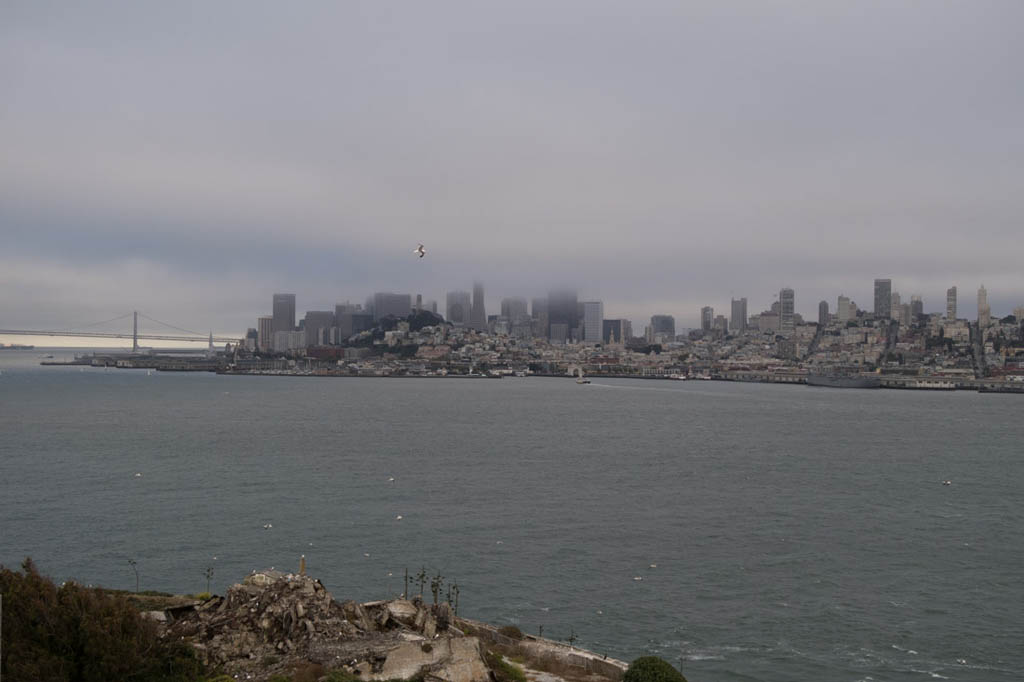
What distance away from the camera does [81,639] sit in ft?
28.6

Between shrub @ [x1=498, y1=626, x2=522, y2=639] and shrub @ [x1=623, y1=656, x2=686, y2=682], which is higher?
shrub @ [x1=623, y1=656, x2=686, y2=682]

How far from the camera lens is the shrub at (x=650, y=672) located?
29.1ft

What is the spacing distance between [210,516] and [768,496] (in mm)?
18115

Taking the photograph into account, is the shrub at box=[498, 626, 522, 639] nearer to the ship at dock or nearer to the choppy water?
the choppy water

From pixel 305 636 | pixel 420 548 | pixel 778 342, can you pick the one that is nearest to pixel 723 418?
pixel 420 548

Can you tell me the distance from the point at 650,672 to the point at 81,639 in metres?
6.35

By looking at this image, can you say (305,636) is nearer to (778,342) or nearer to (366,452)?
(366,452)

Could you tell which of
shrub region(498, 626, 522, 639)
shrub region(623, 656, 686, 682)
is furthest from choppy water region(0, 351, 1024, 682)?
shrub region(623, 656, 686, 682)

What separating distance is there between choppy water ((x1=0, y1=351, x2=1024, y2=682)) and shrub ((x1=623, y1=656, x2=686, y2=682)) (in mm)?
Result: 4009

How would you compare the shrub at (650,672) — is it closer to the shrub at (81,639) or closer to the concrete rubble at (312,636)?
the concrete rubble at (312,636)

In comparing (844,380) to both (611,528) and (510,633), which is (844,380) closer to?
(611,528)

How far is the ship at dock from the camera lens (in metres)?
120

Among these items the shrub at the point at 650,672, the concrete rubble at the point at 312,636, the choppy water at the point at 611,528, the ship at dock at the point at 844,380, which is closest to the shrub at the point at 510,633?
the concrete rubble at the point at 312,636

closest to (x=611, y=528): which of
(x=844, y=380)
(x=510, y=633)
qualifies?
(x=510, y=633)
